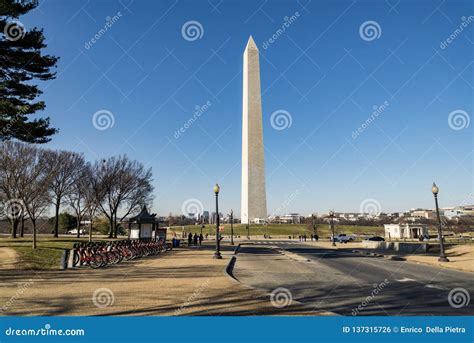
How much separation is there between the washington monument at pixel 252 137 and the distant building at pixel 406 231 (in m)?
26.3

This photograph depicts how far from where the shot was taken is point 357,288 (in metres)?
10.3

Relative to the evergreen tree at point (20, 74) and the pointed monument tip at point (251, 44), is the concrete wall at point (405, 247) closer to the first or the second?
the evergreen tree at point (20, 74)

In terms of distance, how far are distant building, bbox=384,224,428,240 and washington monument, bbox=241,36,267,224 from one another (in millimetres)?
26343

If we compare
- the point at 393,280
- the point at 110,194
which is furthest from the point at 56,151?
the point at 393,280

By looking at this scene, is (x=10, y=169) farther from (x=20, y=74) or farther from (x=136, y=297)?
(x=136, y=297)

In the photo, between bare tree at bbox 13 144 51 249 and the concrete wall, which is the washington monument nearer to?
the concrete wall

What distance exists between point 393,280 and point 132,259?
1458 cm

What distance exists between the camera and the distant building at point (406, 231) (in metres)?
60.6

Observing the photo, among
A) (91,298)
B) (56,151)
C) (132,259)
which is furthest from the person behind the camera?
(56,151)

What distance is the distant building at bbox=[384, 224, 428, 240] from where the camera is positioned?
199 feet

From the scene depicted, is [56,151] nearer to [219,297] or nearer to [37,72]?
[37,72]

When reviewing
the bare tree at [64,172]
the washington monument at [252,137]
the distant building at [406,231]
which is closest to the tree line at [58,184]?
the bare tree at [64,172]

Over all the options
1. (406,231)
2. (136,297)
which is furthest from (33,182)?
(406,231)

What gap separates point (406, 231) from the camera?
205ft
